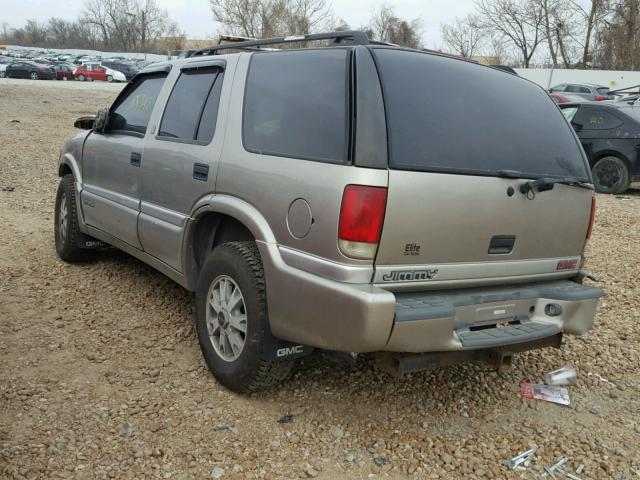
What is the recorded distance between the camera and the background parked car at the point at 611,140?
10312 mm

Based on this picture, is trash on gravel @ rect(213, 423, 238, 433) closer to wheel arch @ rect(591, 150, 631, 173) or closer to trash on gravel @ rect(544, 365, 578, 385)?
trash on gravel @ rect(544, 365, 578, 385)

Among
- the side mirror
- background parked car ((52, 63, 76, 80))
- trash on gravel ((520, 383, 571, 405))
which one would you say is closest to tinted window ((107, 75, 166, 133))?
the side mirror

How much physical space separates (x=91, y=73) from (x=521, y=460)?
46285mm

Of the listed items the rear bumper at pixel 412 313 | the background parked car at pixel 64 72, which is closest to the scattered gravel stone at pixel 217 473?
the rear bumper at pixel 412 313

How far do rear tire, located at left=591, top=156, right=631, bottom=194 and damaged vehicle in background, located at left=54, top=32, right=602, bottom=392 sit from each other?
25.7ft

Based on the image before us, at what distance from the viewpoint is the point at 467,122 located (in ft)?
9.93

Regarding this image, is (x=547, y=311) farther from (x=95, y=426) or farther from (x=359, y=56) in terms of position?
(x=95, y=426)

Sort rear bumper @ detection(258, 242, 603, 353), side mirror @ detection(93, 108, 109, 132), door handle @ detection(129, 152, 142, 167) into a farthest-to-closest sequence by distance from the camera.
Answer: side mirror @ detection(93, 108, 109, 132) < door handle @ detection(129, 152, 142, 167) < rear bumper @ detection(258, 242, 603, 353)

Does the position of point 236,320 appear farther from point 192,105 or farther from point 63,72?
point 63,72

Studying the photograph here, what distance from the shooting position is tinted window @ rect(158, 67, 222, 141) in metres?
3.72

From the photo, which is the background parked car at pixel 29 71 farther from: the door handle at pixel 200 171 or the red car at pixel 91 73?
the door handle at pixel 200 171

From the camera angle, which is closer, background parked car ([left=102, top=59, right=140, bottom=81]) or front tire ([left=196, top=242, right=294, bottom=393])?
front tire ([left=196, top=242, right=294, bottom=393])

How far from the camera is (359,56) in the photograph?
292 centimetres

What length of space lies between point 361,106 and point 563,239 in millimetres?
1381
